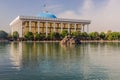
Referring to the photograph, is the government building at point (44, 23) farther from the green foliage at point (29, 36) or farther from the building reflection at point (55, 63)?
the building reflection at point (55, 63)

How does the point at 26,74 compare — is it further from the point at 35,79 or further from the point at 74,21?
the point at 74,21

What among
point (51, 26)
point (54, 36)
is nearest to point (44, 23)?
point (51, 26)

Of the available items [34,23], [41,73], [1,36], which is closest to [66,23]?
[34,23]

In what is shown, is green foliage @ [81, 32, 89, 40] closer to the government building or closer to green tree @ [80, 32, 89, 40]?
green tree @ [80, 32, 89, 40]

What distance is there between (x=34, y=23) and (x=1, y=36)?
18.6 meters

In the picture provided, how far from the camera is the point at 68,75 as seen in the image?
58.7 feet

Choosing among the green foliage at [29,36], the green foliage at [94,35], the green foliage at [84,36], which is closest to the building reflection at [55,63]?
the green foliage at [29,36]

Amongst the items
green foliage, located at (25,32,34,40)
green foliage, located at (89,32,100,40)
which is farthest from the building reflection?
green foliage, located at (89,32,100,40)

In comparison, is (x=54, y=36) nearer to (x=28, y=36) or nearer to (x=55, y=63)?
(x=28, y=36)

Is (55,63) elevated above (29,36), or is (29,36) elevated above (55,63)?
(29,36)

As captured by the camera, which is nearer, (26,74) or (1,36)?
(26,74)

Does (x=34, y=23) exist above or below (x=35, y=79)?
above

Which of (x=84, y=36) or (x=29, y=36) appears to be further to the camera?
(x=84, y=36)

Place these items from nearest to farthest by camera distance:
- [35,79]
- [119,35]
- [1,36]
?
[35,79]
[1,36]
[119,35]
